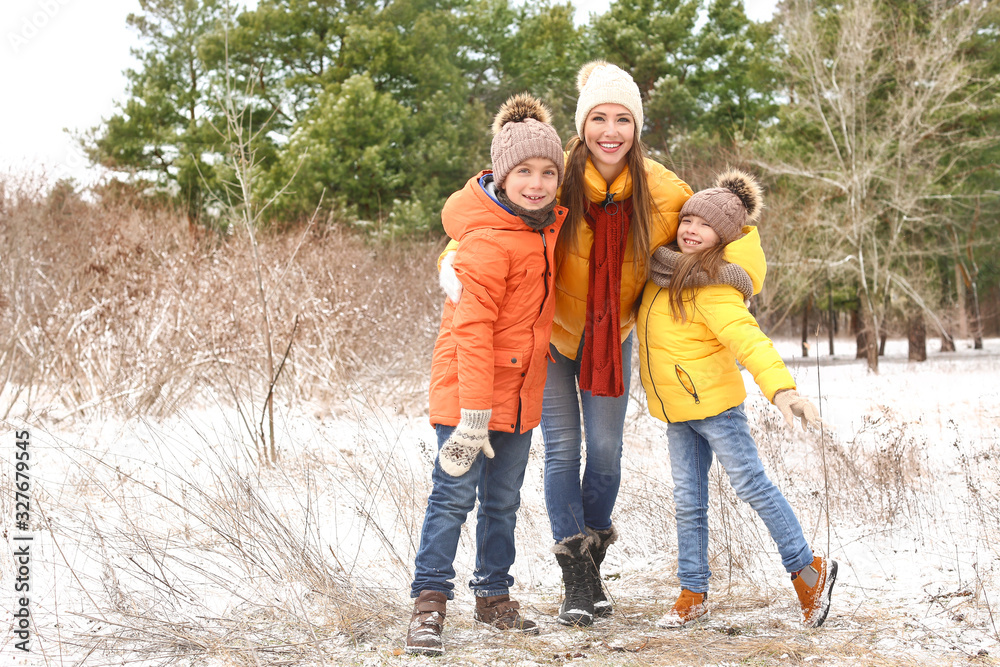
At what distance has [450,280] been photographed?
2.38 m

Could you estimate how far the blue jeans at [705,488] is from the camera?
94.2 inches

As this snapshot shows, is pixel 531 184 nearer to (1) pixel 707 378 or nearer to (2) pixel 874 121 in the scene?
(1) pixel 707 378


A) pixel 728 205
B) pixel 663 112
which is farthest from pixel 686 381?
pixel 663 112

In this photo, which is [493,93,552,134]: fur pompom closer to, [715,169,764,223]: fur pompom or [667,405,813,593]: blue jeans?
[715,169,764,223]: fur pompom

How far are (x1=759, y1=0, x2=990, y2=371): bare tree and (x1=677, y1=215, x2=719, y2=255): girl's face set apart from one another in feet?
34.4

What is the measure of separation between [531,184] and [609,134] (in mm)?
370

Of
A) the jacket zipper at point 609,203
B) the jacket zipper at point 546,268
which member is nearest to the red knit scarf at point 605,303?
the jacket zipper at point 609,203

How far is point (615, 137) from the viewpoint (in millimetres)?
2469

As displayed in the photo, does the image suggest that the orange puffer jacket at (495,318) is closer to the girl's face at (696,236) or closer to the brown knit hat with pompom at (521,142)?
the brown knit hat with pompom at (521,142)

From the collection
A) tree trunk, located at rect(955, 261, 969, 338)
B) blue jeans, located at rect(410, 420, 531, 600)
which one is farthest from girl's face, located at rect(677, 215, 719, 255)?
tree trunk, located at rect(955, 261, 969, 338)

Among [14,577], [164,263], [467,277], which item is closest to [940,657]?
[467,277]

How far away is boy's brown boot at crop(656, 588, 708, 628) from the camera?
244 cm

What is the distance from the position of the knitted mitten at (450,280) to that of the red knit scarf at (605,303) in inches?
18.6

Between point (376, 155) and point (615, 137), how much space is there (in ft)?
40.8
